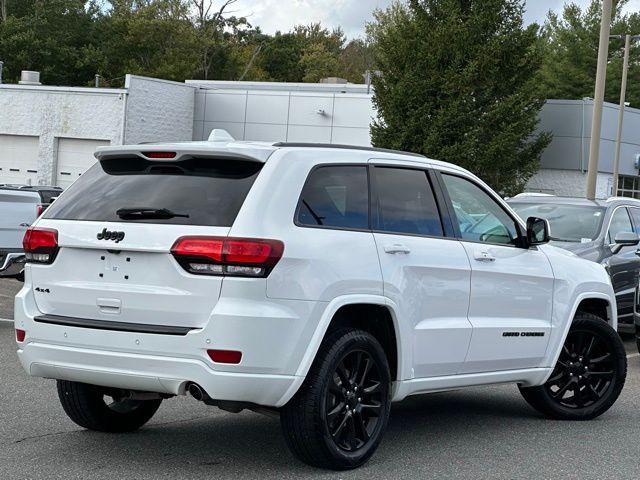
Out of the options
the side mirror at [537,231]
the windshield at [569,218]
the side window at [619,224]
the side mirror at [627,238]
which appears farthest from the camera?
the side window at [619,224]

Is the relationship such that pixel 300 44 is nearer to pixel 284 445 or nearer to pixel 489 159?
pixel 489 159

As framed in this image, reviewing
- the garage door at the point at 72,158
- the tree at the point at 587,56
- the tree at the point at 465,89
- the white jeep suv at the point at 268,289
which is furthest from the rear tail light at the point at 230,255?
the tree at the point at 587,56

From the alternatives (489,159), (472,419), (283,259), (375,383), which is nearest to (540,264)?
(472,419)

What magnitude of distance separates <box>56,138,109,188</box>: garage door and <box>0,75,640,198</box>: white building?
0.12 ft

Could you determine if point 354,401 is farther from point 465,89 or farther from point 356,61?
point 356,61

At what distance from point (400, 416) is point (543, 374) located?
3.57 ft

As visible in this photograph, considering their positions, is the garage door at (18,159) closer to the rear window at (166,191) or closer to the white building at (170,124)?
the white building at (170,124)

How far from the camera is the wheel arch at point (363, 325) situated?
5.79 metres

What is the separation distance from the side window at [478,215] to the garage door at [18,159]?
1362 inches

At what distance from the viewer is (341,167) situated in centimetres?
648

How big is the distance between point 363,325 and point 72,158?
115ft

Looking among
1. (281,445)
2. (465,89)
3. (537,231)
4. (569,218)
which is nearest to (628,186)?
(465,89)

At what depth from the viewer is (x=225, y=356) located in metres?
5.58

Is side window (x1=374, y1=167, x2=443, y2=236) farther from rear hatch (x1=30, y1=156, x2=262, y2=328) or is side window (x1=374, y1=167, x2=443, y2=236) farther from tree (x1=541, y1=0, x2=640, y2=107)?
tree (x1=541, y1=0, x2=640, y2=107)
